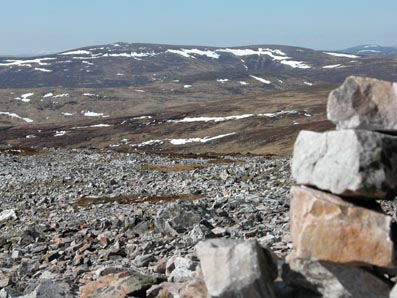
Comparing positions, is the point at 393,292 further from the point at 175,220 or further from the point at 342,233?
the point at 175,220

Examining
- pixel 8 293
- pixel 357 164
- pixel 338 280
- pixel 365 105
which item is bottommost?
pixel 8 293

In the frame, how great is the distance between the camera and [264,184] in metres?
34.9

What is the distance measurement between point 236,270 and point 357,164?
9.97 ft

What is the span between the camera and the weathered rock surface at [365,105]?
10109 mm

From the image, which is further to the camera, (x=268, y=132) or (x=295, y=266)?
(x=268, y=132)

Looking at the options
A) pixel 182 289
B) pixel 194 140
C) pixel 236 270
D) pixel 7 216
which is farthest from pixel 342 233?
pixel 194 140

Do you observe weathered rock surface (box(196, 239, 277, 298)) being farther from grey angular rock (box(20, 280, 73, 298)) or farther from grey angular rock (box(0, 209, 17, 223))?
grey angular rock (box(0, 209, 17, 223))

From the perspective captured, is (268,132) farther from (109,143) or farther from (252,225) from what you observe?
(252,225)

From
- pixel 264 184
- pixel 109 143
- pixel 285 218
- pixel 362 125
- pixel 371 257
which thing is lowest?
pixel 109 143

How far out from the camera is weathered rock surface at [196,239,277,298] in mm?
9812

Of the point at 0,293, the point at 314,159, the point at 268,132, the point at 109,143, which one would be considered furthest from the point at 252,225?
the point at 109,143

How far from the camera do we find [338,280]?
996cm

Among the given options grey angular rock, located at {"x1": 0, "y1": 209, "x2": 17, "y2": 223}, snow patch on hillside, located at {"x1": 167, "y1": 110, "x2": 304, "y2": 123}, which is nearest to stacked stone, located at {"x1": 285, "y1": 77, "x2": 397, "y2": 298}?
grey angular rock, located at {"x1": 0, "y1": 209, "x2": 17, "y2": 223}

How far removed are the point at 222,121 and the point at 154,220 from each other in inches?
6225
